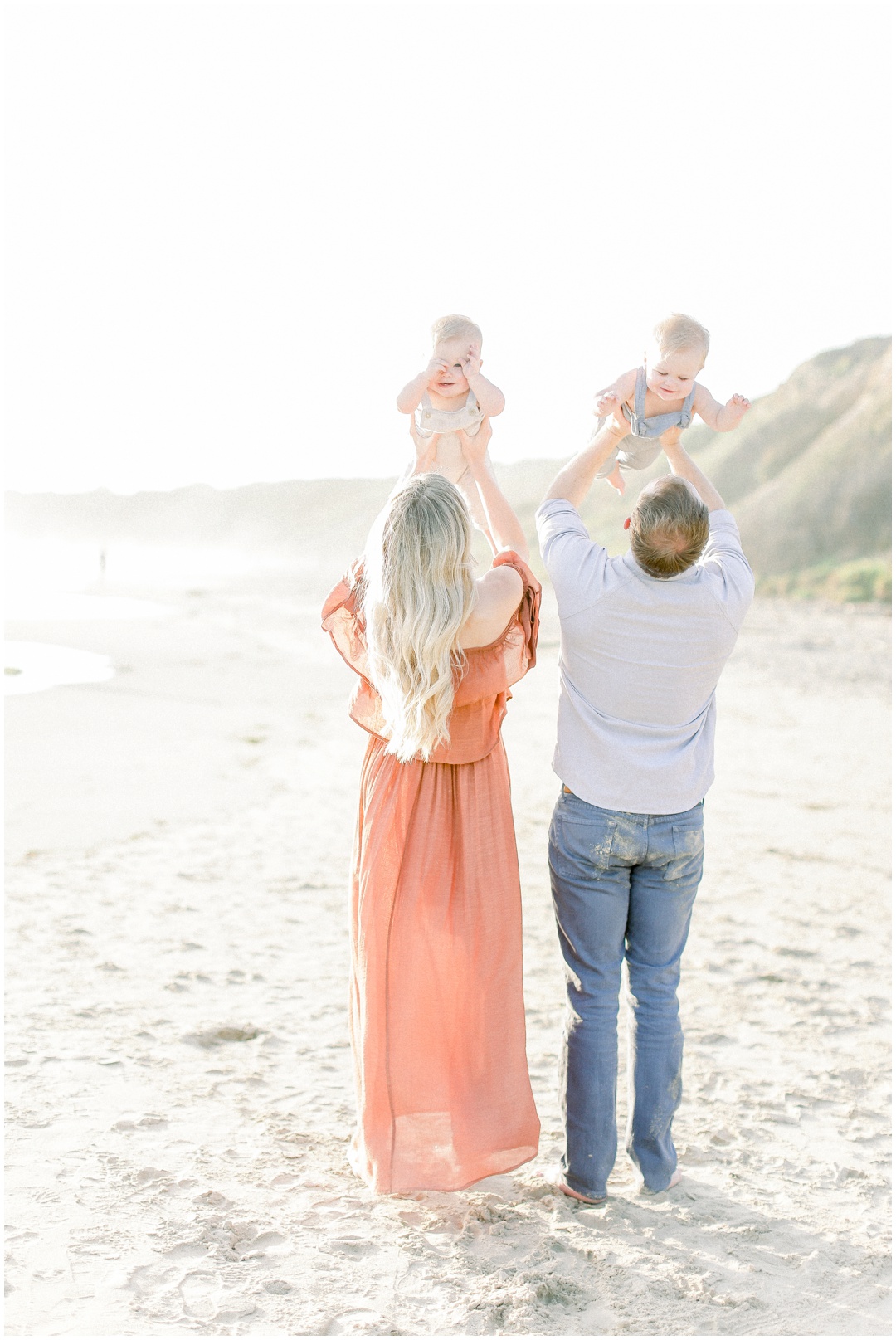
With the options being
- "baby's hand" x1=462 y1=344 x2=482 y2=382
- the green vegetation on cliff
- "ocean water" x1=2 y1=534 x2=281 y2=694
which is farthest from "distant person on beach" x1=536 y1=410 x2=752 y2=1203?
the green vegetation on cliff

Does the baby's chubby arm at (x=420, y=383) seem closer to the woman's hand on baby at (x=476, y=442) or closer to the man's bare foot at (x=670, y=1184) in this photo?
the woman's hand on baby at (x=476, y=442)

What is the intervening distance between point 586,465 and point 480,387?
343 millimetres

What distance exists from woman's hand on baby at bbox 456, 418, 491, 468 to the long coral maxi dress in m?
0.40

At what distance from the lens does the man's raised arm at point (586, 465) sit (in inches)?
111

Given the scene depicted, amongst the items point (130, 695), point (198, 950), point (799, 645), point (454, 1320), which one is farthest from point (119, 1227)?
point (799, 645)

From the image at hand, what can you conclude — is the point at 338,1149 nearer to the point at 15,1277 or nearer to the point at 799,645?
the point at 15,1277

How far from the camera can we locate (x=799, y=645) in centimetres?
1557

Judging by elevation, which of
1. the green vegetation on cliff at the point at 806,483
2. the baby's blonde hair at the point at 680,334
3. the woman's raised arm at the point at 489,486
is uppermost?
the green vegetation on cliff at the point at 806,483

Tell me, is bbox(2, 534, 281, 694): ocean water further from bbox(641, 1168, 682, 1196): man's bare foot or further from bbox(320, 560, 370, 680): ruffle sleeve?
bbox(641, 1168, 682, 1196): man's bare foot

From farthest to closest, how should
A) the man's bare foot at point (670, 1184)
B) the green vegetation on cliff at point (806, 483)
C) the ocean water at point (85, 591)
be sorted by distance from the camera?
the green vegetation on cliff at point (806, 483)
the ocean water at point (85, 591)
the man's bare foot at point (670, 1184)

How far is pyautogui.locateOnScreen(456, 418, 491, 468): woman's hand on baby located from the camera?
9.62ft

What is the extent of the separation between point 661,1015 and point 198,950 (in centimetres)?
254

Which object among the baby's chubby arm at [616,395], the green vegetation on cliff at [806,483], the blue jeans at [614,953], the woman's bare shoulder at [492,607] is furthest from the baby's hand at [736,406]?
the green vegetation on cliff at [806,483]

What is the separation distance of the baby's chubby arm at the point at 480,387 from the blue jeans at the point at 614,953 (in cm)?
104
